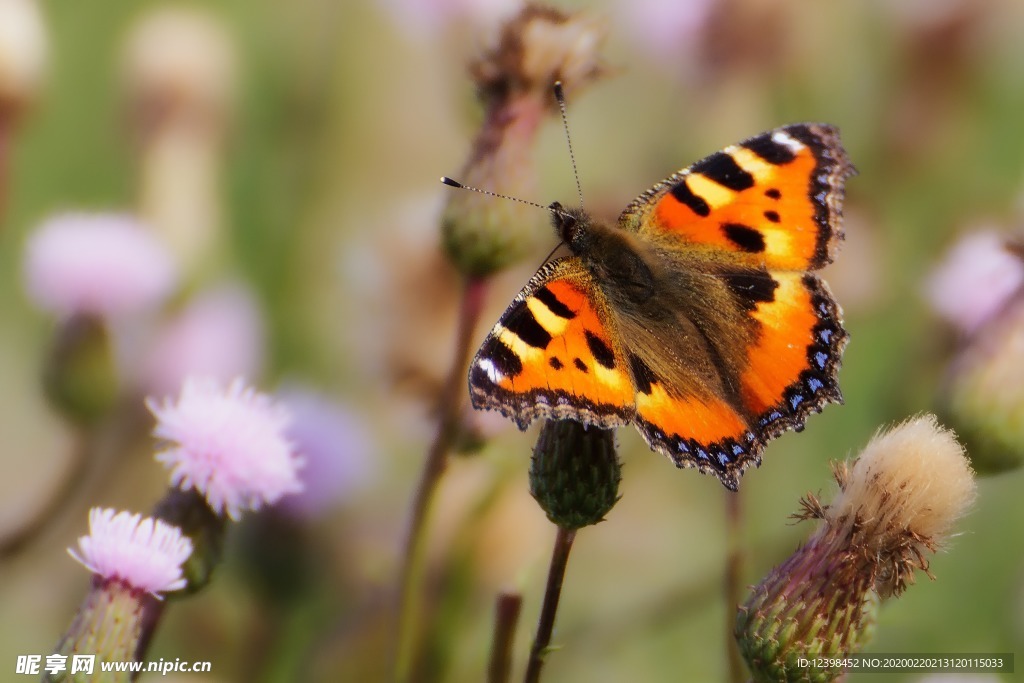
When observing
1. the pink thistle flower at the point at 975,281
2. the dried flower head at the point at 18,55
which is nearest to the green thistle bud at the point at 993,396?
the pink thistle flower at the point at 975,281

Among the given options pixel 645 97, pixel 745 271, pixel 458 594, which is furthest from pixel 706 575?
pixel 645 97

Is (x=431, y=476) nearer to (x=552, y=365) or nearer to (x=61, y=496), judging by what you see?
(x=552, y=365)

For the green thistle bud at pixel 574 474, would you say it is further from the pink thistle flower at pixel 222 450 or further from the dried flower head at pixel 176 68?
the dried flower head at pixel 176 68

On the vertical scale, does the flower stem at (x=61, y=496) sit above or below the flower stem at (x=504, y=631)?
above

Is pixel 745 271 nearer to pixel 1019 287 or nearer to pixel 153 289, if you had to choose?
pixel 1019 287

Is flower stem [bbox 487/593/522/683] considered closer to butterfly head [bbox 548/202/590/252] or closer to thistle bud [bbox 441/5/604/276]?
thistle bud [bbox 441/5/604/276]

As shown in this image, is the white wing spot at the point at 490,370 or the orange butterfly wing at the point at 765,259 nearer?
the white wing spot at the point at 490,370

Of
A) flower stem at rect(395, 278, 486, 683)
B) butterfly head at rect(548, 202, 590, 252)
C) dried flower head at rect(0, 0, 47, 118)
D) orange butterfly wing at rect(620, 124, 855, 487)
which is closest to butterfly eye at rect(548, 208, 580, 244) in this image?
butterfly head at rect(548, 202, 590, 252)
